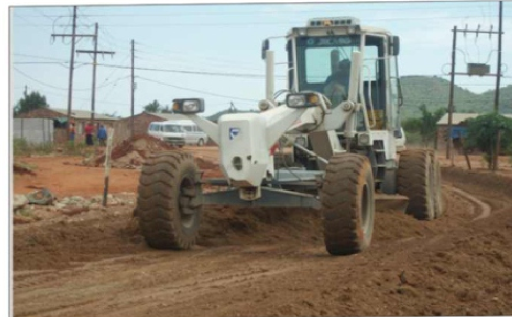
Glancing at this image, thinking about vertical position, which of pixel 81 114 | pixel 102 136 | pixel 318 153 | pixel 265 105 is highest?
pixel 265 105

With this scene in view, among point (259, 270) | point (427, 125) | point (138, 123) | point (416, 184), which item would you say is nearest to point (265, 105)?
point (259, 270)

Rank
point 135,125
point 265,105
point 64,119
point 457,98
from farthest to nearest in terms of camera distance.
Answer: point 135,125, point 457,98, point 64,119, point 265,105

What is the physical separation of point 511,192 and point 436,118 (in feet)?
98.4

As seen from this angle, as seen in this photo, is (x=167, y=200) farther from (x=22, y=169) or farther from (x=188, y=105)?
(x=22, y=169)

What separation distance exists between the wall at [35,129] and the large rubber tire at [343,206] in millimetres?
24567

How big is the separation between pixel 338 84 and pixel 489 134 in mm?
18908

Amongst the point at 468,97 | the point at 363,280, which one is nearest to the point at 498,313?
the point at 363,280

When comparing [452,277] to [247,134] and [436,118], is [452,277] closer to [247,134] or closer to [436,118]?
[247,134]

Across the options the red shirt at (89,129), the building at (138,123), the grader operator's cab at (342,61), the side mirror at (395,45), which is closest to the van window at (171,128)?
the building at (138,123)

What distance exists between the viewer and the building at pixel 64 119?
36.3m

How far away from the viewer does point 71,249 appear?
34.4 ft

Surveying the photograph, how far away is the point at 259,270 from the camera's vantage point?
9.21 meters

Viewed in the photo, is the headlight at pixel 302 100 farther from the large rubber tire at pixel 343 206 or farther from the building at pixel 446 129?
the building at pixel 446 129

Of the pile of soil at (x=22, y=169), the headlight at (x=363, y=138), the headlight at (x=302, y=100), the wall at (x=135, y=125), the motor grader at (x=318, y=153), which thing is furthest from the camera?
the wall at (x=135, y=125)
